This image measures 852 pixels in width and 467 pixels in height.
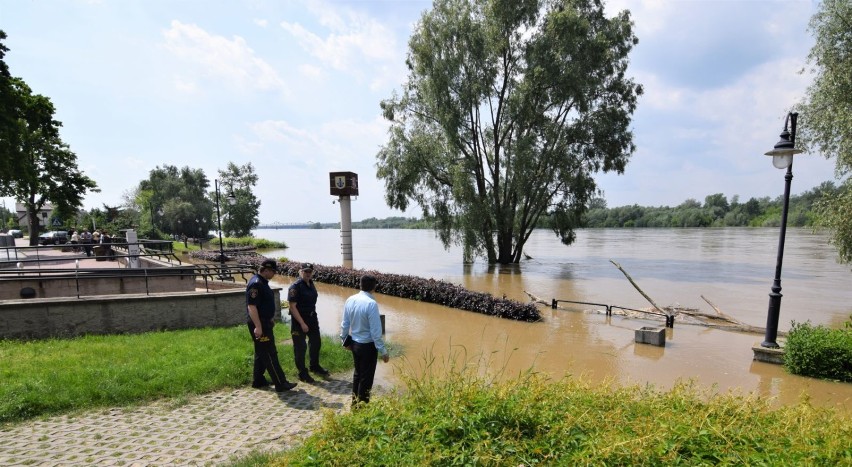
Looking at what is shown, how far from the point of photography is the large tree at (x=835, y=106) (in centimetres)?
1396

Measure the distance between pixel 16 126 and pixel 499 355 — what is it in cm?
1891

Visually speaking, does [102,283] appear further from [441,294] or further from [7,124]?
[441,294]

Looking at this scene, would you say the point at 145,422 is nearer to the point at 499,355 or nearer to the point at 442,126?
A: the point at 499,355

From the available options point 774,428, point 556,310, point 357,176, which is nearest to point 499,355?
point 556,310

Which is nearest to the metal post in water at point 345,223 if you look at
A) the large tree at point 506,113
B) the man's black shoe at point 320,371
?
the large tree at point 506,113

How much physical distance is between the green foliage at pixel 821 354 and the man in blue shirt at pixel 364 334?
25.7 feet

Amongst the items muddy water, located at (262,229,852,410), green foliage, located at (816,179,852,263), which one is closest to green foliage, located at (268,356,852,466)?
muddy water, located at (262,229,852,410)

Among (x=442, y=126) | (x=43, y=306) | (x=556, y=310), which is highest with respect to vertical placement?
(x=442, y=126)

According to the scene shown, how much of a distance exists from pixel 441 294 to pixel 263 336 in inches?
405

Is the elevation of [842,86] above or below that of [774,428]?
above

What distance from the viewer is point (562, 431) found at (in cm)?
281

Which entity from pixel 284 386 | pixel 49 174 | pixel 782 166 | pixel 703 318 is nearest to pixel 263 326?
pixel 284 386

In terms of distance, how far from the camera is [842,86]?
14.6 metres

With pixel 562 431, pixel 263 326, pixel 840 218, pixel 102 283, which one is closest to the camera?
pixel 562 431
